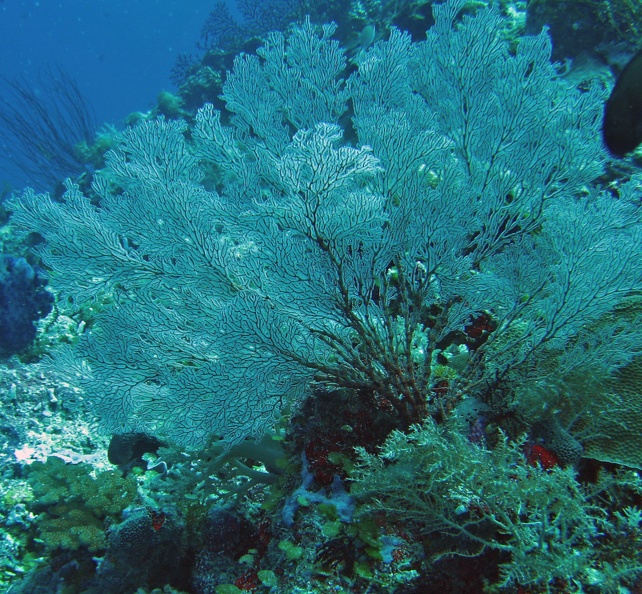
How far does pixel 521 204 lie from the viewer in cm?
299

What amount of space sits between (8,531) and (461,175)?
636cm

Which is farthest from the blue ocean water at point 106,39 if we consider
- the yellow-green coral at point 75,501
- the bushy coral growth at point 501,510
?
the bushy coral growth at point 501,510

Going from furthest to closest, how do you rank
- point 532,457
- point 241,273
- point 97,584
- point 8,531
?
point 8,531 → point 97,584 → point 241,273 → point 532,457

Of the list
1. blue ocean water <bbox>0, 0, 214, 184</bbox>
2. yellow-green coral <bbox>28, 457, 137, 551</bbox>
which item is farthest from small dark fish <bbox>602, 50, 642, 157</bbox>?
blue ocean water <bbox>0, 0, 214, 184</bbox>

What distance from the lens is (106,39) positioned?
5595 inches

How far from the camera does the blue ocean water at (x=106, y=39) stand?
12900cm

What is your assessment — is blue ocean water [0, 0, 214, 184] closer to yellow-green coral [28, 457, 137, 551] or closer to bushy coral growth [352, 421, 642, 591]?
yellow-green coral [28, 457, 137, 551]

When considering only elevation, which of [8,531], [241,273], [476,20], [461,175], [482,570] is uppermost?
[476,20]

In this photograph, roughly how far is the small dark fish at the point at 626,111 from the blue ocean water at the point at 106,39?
144505 mm

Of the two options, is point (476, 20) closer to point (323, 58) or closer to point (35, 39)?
point (323, 58)

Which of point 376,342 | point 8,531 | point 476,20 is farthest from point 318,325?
point 8,531

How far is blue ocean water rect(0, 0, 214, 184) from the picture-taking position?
12900 cm

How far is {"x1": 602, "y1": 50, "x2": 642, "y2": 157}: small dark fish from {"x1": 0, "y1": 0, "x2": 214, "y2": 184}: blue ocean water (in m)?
145

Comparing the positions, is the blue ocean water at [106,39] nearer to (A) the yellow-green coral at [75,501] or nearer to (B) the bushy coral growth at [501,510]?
(A) the yellow-green coral at [75,501]
